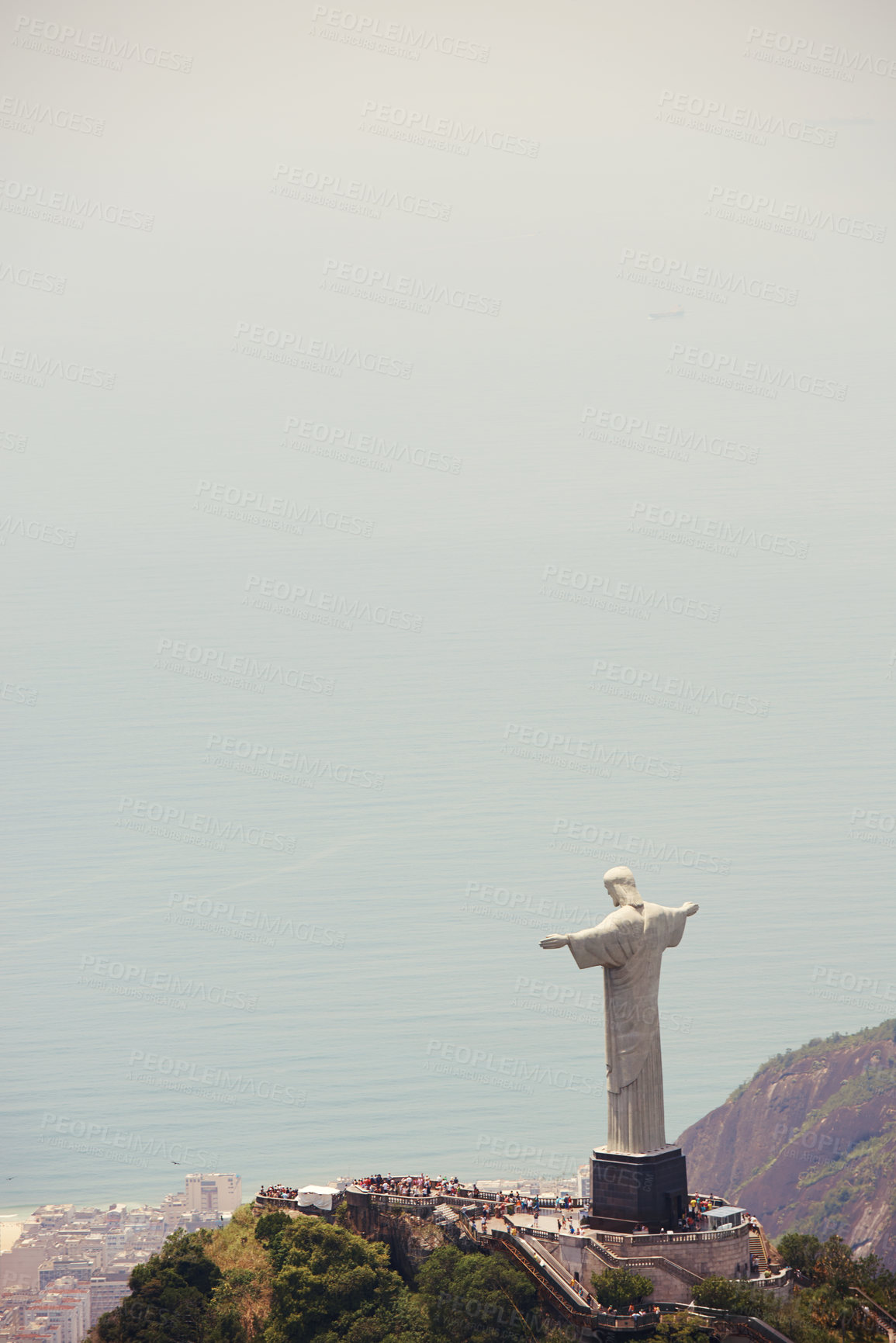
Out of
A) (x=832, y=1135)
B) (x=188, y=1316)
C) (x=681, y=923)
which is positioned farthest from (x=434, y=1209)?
(x=832, y=1135)

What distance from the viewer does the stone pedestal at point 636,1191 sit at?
145ft

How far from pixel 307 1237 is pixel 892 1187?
75.0m

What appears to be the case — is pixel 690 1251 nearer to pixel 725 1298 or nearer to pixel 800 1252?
pixel 725 1298

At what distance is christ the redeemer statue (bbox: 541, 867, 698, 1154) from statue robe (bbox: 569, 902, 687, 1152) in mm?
18

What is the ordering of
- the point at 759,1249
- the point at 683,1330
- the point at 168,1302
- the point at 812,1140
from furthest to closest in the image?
the point at 812,1140
the point at 168,1302
the point at 759,1249
the point at 683,1330

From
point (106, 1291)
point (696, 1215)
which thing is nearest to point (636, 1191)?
point (696, 1215)

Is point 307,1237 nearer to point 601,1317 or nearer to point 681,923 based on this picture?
point 601,1317

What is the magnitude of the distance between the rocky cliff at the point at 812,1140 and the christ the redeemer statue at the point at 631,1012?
241 ft

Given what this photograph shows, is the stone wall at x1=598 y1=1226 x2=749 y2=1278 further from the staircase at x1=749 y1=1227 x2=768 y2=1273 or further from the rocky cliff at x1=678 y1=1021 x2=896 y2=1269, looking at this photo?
the rocky cliff at x1=678 y1=1021 x2=896 y2=1269

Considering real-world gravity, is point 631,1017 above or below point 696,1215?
above

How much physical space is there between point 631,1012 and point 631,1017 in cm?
11

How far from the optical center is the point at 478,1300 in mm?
44375

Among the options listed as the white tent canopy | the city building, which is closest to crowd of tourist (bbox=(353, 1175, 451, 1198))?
the white tent canopy

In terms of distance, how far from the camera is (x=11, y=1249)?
12294cm
